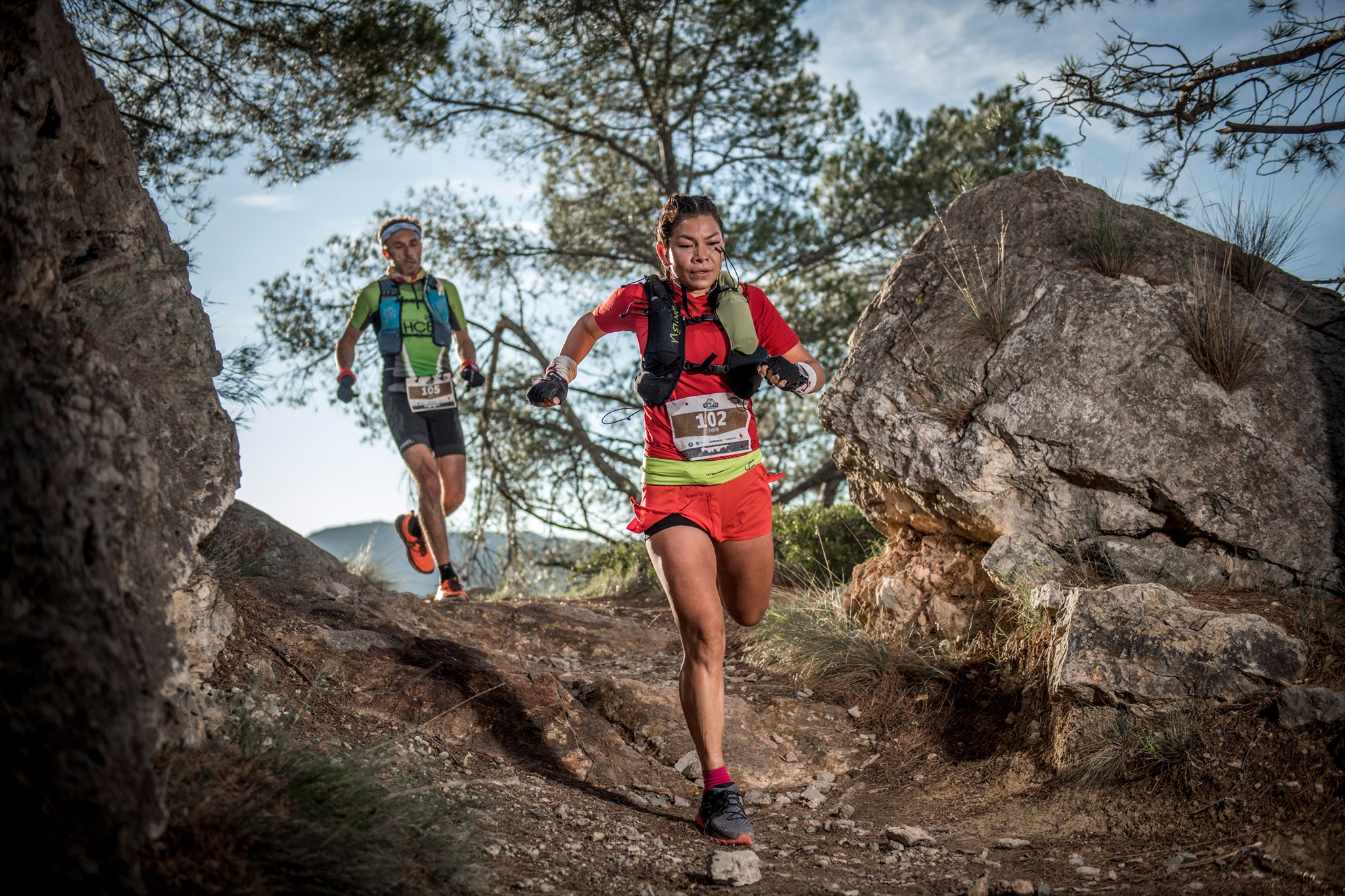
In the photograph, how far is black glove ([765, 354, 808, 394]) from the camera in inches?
140

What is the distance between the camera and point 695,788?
4.19 meters

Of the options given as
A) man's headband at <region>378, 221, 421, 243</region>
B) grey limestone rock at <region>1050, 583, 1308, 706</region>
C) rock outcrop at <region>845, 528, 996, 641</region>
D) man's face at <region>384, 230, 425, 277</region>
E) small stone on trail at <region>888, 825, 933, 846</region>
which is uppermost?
man's headband at <region>378, 221, 421, 243</region>

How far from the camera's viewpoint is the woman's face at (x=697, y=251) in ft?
12.1

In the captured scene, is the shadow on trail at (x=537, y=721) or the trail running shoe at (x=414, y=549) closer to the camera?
the shadow on trail at (x=537, y=721)

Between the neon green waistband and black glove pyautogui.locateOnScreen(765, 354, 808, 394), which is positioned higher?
black glove pyautogui.locateOnScreen(765, 354, 808, 394)

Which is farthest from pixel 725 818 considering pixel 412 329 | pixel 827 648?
pixel 412 329

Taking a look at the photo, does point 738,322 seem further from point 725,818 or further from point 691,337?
point 725,818

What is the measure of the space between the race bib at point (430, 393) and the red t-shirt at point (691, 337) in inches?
122

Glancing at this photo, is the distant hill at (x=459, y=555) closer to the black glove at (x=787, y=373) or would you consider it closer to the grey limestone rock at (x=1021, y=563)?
the grey limestone rock at (x=1021, y=563)

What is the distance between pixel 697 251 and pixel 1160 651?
258cm

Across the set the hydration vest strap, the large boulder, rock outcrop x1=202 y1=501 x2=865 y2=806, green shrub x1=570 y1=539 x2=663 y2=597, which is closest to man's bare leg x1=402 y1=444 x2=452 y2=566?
the hydration vest strap

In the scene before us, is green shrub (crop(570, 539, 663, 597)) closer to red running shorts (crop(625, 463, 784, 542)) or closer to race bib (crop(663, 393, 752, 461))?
red running shorts (crop(625, 463, 784, 542))

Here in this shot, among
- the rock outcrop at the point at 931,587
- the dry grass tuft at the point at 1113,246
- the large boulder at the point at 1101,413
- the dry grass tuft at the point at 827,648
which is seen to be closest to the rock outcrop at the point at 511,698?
the dry grass tuft at the point at 827,648

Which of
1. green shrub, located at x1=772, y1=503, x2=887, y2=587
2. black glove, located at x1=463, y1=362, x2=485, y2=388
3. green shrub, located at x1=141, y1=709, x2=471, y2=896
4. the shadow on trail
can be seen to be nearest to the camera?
green shrub, located at x1=141, y1=709, x2=471, y2=896
